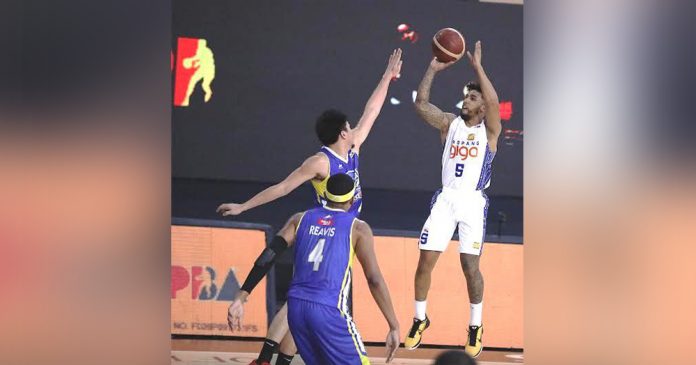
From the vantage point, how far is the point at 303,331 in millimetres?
5875

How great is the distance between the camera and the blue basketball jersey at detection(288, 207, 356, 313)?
5914 mm

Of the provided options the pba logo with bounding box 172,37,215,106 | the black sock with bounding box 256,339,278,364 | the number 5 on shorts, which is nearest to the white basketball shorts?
the number 5 on shorts

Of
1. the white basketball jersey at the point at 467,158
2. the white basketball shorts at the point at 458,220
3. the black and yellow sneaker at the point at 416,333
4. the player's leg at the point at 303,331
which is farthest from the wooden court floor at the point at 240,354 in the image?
the player's leg at the point at 303,331

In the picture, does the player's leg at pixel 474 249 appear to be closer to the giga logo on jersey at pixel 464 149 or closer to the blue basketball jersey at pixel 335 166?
the giga logo on jersey at pixel 464 149

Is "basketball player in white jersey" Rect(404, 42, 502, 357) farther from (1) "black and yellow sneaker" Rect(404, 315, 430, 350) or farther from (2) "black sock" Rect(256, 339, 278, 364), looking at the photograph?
(2) "black sock" Rect(256, 339, 278, 364)

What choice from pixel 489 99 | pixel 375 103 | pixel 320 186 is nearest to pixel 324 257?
pixel 320 186

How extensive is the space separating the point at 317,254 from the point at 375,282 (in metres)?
0.36

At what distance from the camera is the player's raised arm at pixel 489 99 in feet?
25.6
